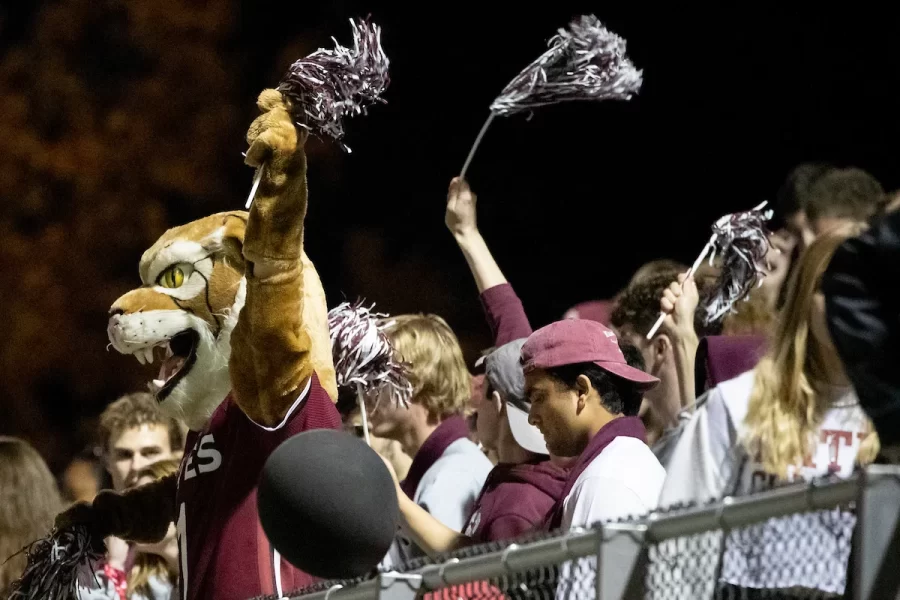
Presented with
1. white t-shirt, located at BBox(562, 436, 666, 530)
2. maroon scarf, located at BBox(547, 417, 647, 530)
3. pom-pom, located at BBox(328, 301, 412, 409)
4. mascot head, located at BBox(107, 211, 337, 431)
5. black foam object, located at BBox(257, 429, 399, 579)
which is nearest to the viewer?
black foam object, located at BBox(257, 429, 399, 579)

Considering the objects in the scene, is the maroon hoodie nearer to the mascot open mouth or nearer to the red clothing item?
the red clothing item

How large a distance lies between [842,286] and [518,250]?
4.37 m

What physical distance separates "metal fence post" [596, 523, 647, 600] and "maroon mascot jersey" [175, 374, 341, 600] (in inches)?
39.5

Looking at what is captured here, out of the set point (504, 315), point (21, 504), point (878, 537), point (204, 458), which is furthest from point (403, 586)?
point (21, 504)

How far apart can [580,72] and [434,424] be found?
99 centimetres

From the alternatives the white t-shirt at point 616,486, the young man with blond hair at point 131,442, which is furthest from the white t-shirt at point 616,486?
the young man with blond hair at point 131,442

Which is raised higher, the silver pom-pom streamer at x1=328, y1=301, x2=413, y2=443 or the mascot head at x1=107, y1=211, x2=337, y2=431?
the mascot head at x1=107, y1=211, x2=337, y2=431

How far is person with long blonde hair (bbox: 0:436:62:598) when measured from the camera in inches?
139

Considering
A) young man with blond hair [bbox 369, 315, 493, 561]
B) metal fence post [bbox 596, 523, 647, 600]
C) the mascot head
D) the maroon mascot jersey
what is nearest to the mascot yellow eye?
the mascot head

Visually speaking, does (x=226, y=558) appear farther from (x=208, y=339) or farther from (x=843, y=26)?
(x=843, y=26)

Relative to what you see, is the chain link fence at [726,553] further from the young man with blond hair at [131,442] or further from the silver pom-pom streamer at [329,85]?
the young man with blond hair at [131,442]

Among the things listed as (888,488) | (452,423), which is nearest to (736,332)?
(452,423)

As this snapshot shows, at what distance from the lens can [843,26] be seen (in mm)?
4852

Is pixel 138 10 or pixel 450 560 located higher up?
pixel 138 10
